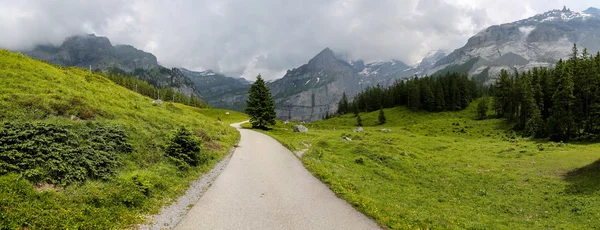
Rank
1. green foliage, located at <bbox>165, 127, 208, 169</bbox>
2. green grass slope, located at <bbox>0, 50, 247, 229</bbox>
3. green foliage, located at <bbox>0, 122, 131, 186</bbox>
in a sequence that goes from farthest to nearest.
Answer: green foliage, located at <bbox>165, 127, 208, 169</bbox>
green foliage, located at <bbox>0, 122, 131, 186</bbox>
green grass slope, located at <bbox>0, 50, 247, 229</bbox>

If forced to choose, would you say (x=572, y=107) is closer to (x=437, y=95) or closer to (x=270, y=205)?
(x=437, y=95)

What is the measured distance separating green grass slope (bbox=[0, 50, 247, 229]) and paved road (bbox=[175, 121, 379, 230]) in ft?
7.34

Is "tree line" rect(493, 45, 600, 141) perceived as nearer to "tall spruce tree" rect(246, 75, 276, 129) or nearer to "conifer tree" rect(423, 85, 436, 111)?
"conifer tree" rect(423, 85, 436, 111)

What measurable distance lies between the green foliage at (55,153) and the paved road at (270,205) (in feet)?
17.8

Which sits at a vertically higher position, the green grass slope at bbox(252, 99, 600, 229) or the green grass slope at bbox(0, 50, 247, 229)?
the green grass slope at bbox(0, 50, 247, 229)

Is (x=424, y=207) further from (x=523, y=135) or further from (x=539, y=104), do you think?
(x=539, y=104)

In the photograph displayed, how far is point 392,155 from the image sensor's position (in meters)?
37.8

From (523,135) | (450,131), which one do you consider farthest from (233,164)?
(450,131)

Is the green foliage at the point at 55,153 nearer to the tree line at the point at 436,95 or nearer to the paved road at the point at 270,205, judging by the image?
the paved road at the point at 270,205

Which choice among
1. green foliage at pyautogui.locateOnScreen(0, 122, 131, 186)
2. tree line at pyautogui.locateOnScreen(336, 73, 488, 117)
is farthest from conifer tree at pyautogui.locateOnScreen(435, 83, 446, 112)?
green foliage at pyautogui.locateOnScreen(0, 122, 131, 186)

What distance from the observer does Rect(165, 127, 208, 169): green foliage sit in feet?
67.7

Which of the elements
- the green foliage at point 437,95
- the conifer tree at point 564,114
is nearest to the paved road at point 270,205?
the conifer tree at point 564,114

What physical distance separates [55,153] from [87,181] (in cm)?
202

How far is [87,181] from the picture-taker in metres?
12.9
